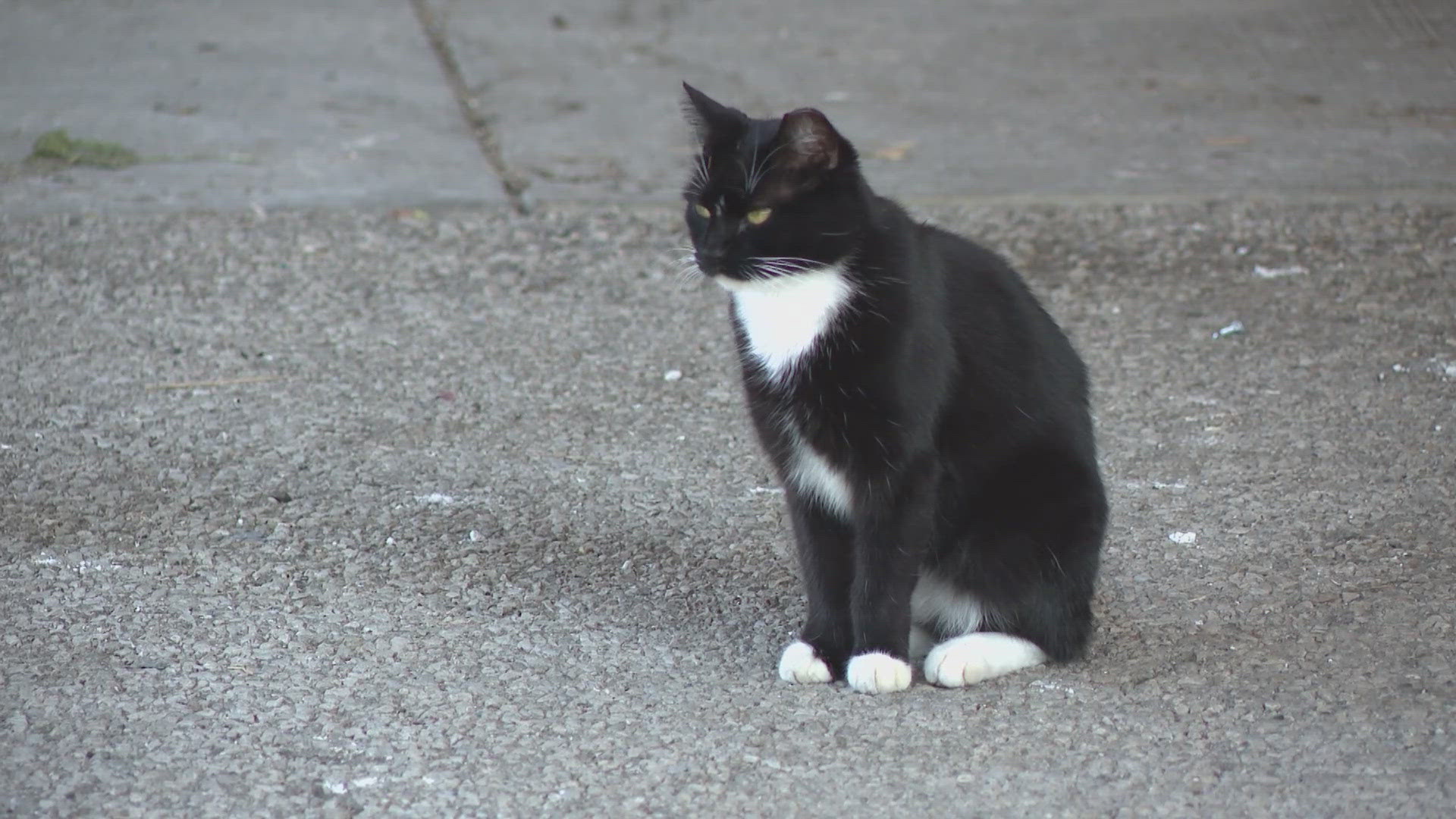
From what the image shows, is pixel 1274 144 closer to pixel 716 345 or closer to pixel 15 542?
pixel 716 345

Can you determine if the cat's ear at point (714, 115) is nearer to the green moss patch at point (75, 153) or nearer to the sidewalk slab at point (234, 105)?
the sidewalk slab at point (234, 105)

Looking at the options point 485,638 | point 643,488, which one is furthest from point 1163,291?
point 485,638

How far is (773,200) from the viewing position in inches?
111

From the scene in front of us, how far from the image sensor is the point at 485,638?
3.16 meters

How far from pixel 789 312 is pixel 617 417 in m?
1.57

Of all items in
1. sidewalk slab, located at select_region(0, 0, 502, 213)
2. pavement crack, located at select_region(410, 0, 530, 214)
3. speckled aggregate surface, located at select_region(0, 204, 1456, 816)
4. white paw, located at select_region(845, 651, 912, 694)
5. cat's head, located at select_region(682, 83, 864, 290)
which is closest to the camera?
speckled aggregate surface, located at select_region(0, 204, 1456, 816)

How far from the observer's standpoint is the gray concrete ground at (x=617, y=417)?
2715 millimetres

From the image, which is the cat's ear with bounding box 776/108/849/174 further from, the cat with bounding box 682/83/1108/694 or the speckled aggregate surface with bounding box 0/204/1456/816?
the speckled aggregate surface with bounding box 0/204/1456/816

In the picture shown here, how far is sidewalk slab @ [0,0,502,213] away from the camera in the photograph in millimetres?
5980

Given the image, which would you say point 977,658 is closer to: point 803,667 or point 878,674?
point 878,674

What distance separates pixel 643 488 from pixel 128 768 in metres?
1.59

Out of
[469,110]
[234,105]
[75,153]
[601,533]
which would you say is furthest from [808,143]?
[234,105]

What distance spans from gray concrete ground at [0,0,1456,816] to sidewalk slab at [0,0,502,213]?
3 cm

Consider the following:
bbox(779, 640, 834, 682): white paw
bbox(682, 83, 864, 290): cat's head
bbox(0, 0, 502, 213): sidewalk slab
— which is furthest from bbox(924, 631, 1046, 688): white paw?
bbox(0, 0, 502, 213): sidewalk slab
